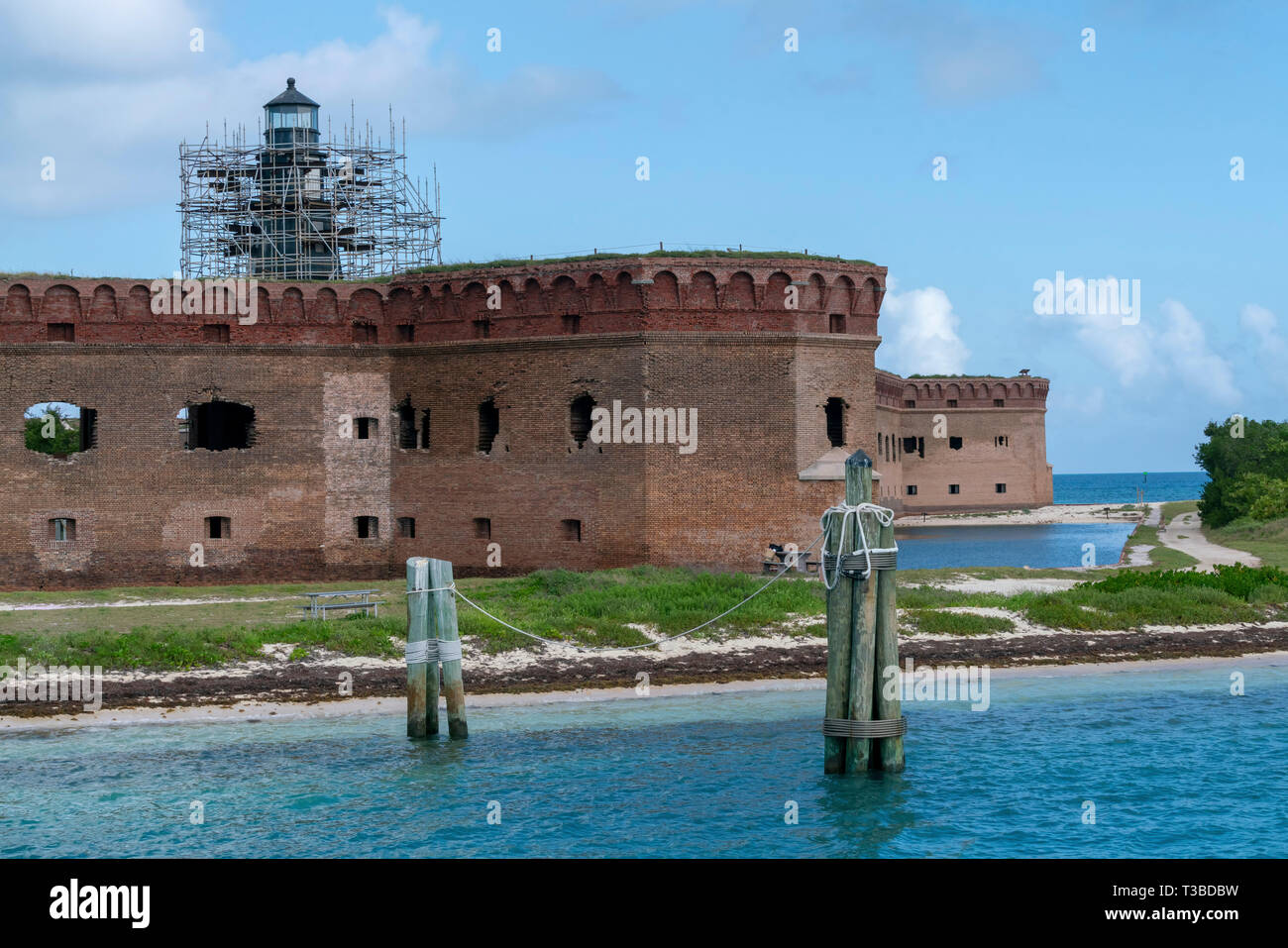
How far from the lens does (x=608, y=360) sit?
3069 centimetres

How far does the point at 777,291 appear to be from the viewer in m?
30.8

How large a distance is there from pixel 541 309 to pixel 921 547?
20085mm

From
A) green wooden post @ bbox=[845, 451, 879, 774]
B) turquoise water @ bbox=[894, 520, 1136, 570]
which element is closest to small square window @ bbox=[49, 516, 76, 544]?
turquoise water @ bbox=[894, 520, 1136, 570]

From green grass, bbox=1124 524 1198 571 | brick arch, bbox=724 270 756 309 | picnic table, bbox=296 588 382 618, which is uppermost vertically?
brick arch, bbox=724 270 756 309

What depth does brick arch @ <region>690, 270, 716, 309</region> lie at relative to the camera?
100 ft

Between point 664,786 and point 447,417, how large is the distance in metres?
17.9

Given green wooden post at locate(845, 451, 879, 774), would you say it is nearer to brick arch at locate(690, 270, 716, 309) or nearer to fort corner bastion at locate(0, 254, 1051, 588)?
fort corner bastion at locate(0, 254, 1051, 588)

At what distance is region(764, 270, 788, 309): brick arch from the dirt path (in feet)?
34.0

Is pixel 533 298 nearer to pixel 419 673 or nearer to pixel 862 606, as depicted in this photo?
pixel 419 673

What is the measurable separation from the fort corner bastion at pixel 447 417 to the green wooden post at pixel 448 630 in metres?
12.7

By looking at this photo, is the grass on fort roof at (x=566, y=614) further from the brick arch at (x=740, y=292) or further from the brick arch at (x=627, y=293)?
the brick arch at (x=740, y=292)
